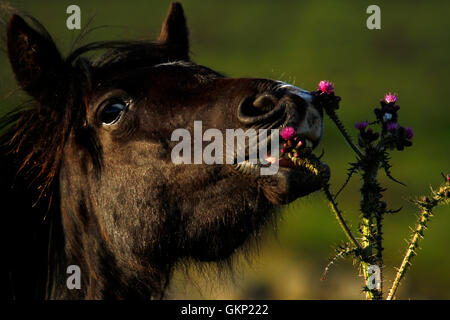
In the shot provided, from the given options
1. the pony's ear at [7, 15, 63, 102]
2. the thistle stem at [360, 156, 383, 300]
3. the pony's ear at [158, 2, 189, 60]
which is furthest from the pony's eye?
the thistle stem at [360, 156, 383, 300]

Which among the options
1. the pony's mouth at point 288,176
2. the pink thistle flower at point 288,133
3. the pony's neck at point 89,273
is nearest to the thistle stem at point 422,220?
the pony's mouth at point 288,176

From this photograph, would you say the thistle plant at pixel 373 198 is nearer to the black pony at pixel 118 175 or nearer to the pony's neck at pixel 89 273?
the black pony at pixel 118 175

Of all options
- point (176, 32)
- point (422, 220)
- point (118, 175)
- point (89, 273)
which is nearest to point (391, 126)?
point (422, 220)

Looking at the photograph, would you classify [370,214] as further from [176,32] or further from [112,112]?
[176,32]

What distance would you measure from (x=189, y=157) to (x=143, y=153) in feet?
1.05

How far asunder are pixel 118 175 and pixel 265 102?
1.06 metres

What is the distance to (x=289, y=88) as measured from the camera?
346 cm

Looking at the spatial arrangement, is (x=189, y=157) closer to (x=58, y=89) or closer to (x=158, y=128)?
(x=158, y=128)

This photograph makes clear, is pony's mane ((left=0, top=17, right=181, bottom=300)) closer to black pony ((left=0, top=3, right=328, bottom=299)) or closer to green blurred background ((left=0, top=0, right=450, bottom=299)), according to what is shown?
black pony ((left=0, top=3, right=328, bottom=299))

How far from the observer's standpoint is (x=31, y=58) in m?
4.11

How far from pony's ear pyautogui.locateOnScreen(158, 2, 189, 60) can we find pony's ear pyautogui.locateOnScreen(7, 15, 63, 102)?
3.29ft

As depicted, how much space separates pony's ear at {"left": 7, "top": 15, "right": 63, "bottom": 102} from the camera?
4070 mm

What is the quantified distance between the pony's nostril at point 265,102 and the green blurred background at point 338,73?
2.05m

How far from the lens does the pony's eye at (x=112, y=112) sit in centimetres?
395
